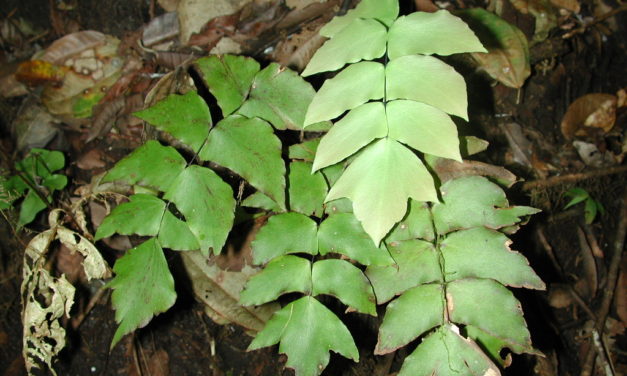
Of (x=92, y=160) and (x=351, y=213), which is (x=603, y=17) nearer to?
(x=351, y=213)

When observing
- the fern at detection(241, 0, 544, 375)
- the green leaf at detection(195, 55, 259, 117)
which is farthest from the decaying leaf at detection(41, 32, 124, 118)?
the fern at detection(241, 0, 544, 375)

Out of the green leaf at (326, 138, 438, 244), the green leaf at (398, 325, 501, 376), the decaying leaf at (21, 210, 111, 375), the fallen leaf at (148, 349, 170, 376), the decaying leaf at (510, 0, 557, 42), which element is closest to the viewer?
the green leaf at (326, 138, 438, 244)

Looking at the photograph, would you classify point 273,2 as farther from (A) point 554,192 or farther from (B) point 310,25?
(A) point 554,192

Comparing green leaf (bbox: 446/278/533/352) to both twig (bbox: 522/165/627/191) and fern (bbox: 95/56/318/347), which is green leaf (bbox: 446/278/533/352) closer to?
fern (bbox: 95/56/318/347)

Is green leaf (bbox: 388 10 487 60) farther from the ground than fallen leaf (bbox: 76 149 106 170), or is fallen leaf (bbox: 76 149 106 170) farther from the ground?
green leaf (bbox: 388 10 487 60)

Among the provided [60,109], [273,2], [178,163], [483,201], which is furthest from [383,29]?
[60,109]

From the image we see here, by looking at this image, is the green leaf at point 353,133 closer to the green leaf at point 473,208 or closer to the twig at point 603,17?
the green leaf at point 473,208

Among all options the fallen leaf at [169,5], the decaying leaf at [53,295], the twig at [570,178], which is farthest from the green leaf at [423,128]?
the fallen leaf at [169,5]
